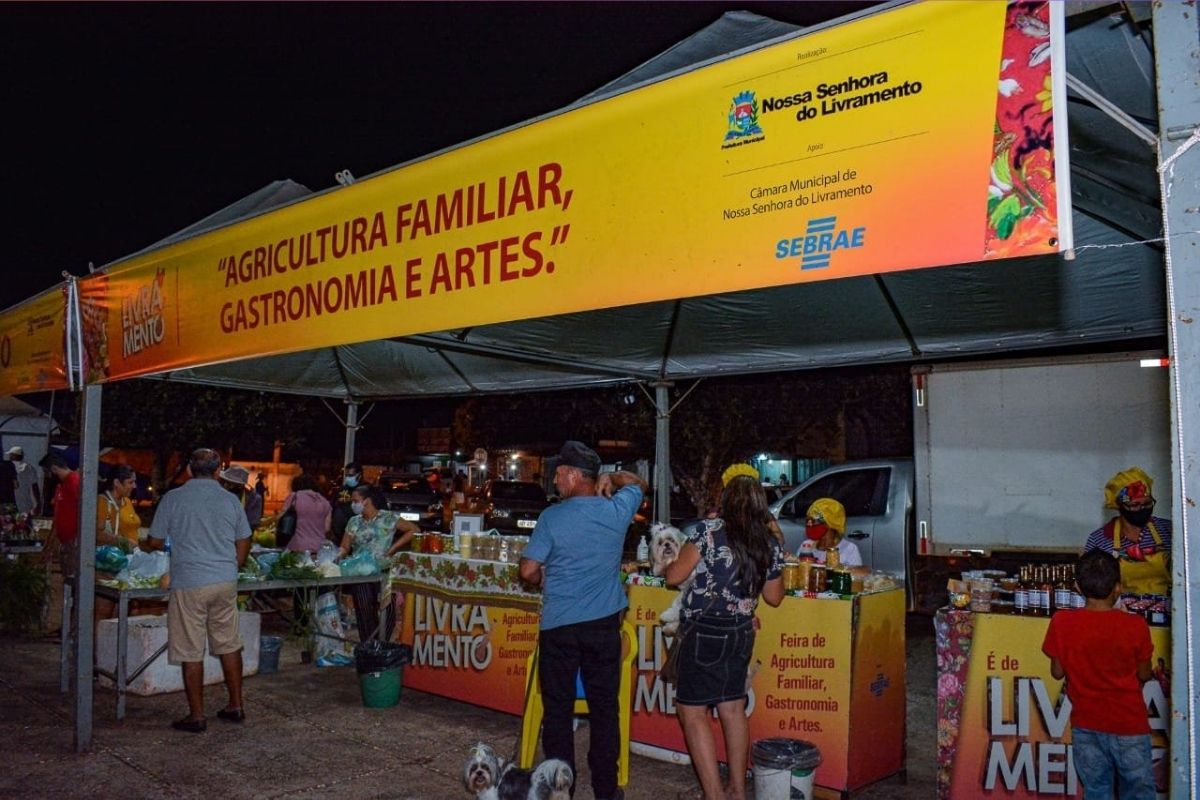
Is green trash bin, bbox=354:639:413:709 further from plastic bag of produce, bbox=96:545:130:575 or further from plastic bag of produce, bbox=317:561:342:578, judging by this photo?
plastic bag of produce, bbox=96:545:130:575

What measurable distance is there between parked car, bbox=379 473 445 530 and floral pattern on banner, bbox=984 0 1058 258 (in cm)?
1725

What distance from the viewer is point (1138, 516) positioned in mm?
4934

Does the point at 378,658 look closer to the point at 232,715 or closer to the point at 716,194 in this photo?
the point at 232,715

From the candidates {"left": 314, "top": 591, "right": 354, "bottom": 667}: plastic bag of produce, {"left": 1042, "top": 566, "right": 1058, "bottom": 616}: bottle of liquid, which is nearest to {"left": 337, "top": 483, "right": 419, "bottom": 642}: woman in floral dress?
{"left": 314, "top": 591, "right": 354, "bottom": 667}: plastic bag of produce

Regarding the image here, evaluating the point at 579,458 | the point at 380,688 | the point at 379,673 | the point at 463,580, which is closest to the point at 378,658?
the point at 379,673

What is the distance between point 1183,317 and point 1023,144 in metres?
0.58

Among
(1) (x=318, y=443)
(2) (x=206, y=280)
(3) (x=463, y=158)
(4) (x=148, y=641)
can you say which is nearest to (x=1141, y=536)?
(3) (x=463, y=158)

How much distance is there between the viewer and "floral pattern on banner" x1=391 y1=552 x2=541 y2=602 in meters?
6.33

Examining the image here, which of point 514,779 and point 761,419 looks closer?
point 514,779

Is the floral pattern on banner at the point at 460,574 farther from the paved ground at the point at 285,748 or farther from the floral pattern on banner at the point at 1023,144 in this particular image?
the floral pattern on banner at the point at 1023,144

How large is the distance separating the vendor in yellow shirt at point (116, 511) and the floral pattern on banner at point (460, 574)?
2.49 meters

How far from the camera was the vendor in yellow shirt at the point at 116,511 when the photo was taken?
757cm

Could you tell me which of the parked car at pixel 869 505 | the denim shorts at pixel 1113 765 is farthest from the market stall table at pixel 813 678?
the parked car at pixel 869 505

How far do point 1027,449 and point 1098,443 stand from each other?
0.64 metres
